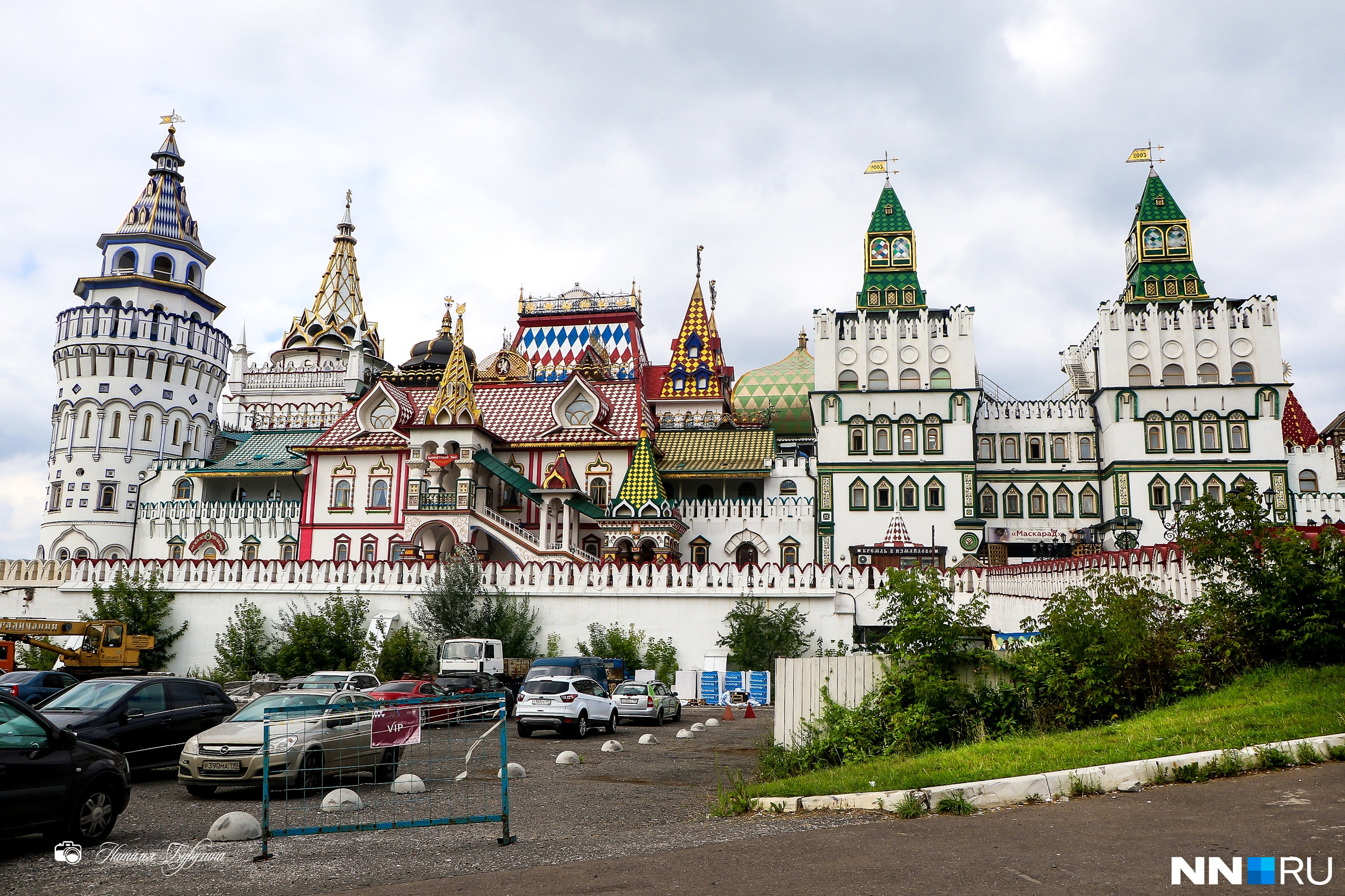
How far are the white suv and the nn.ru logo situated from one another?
16.2m

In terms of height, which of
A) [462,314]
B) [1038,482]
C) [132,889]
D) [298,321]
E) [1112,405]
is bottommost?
[132,889]

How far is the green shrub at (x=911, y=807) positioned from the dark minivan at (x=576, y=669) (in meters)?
14.4

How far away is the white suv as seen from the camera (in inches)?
890

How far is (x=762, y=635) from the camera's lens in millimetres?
36094

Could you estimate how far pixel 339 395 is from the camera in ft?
216

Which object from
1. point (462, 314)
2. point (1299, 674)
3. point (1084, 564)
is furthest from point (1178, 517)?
point (462, 314)

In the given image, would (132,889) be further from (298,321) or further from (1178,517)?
(298,321)

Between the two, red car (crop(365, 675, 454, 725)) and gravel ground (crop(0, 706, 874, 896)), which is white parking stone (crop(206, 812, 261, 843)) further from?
red car (crop(365, 675, 454, 725))

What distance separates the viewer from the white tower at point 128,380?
182 ft

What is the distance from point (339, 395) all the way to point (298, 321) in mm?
9748

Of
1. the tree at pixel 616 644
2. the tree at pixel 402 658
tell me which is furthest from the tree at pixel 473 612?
the tree at pixel 616 644

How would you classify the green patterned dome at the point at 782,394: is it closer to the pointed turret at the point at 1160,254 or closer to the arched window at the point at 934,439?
the arched window at the point at 934,439

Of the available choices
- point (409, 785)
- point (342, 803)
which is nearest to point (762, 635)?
point (409, 785)

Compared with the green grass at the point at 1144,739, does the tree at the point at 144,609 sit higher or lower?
higher
